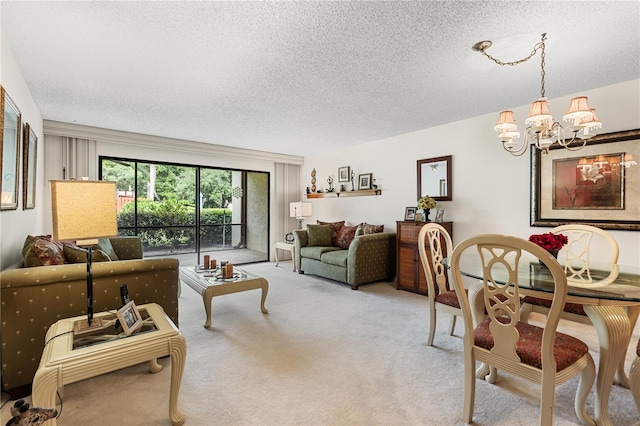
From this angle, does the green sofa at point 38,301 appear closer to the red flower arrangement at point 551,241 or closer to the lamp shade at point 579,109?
the red flower arrangement at point 551,241

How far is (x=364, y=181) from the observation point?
5.60m

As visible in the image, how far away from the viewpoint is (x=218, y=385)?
6.64 feet

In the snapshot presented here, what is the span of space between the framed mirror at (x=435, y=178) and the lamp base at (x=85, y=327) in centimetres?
413

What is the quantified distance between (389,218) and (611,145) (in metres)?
Answer: 2.86

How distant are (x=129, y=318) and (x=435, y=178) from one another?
4093 mm

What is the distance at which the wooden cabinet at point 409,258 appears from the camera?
4.21m

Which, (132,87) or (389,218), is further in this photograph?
(389,218)

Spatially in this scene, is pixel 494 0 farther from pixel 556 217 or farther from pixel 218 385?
pixel 218 385

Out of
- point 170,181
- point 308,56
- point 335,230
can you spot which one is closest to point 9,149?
point 308,56

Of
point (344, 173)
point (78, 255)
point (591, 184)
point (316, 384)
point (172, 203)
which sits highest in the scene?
point (344, 173)

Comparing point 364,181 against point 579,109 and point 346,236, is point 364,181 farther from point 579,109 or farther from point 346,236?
point 579,109

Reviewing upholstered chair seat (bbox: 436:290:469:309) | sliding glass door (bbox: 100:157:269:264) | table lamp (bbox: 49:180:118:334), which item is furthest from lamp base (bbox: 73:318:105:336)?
sliding glass door (bbox: 100:157:269:264)

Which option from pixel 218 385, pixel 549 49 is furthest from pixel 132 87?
pixel 549 49

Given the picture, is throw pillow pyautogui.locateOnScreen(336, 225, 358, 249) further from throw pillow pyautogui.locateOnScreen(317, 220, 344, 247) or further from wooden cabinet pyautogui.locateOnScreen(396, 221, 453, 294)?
wooden cabinet pyautogui.locateOnScreen(396, 221, 453, 294)
